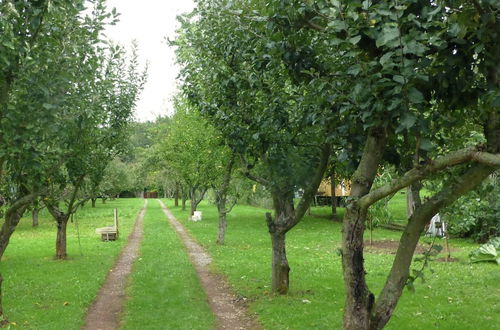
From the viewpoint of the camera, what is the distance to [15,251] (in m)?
20.0

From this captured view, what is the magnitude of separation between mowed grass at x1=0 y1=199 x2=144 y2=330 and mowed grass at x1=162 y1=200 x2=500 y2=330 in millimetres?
3808

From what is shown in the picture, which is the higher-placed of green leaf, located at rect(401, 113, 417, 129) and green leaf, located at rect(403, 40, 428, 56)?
green leaf, located at rect(403, 40, 428, 56)

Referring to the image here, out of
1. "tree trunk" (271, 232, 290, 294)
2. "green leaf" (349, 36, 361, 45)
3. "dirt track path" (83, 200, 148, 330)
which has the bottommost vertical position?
"dirt track path" (83, 200, 148, 330)

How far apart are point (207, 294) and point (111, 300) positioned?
7.56 ft

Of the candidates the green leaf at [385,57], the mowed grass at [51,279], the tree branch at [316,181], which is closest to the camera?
the green leaf at [385,57]

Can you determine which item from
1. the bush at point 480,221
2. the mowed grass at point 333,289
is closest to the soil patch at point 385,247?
the mowed grass at point 333,289

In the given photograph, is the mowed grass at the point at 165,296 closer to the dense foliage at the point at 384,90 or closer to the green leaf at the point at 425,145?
the dense foliage at the point at 384,90

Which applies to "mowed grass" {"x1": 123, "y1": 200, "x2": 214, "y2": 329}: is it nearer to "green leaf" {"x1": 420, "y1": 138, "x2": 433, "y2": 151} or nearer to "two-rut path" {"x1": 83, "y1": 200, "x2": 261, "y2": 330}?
"two-rut path" {"x1": 83, "y1": 200, "x2": 261, "y2": 330}

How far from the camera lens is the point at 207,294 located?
12.0 m

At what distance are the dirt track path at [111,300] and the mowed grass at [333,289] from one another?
2911mm

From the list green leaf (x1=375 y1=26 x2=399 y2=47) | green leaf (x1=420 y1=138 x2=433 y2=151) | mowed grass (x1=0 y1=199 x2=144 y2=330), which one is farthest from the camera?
mowed grass (x1=0 y1=199 x2=144 y2=330)

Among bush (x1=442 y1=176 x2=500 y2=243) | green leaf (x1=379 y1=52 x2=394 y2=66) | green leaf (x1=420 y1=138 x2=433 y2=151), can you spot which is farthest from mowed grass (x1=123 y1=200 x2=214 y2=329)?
bush (x1=442 y1=176 x2=500 y2=243)

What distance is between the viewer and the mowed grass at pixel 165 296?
9.41m

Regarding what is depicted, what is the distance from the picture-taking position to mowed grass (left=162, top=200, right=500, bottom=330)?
912cm
